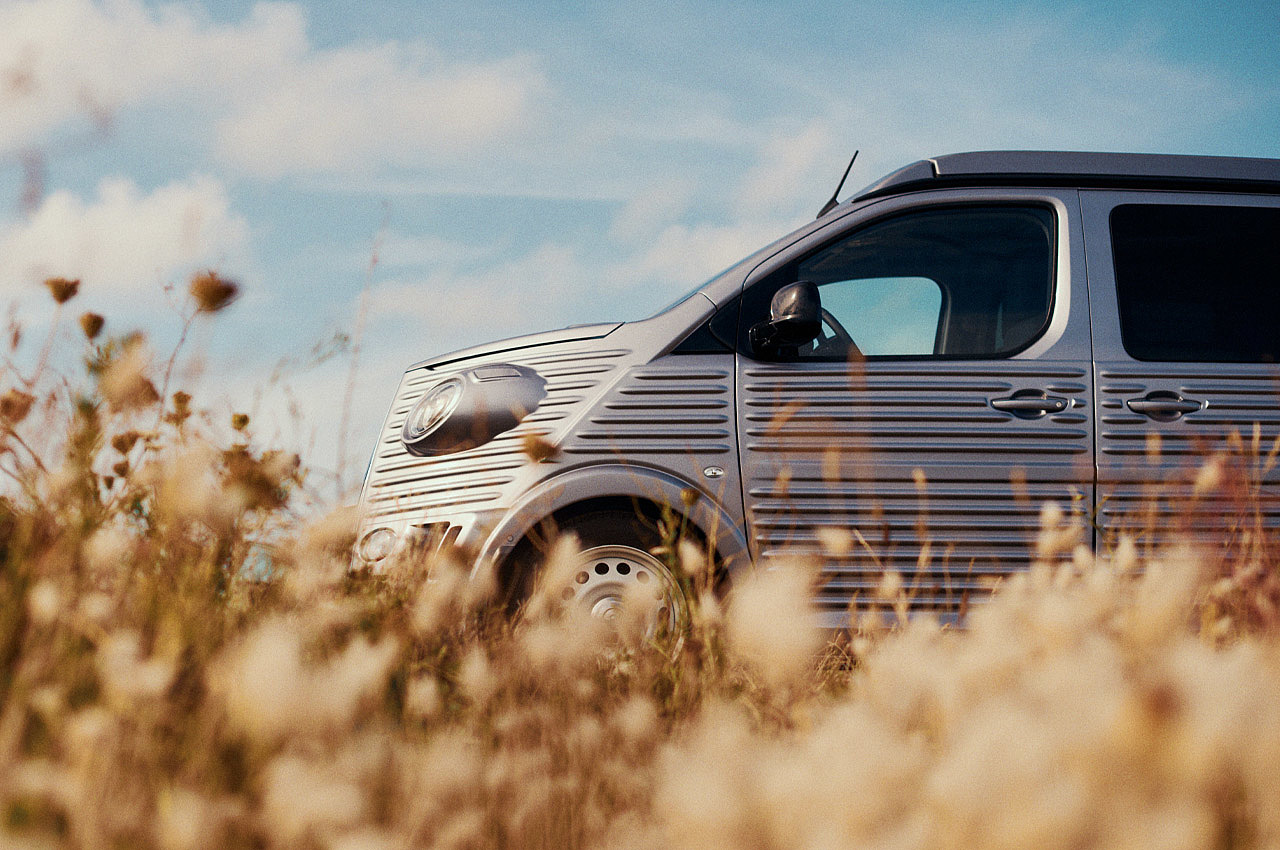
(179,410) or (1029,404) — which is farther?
(1029,404)

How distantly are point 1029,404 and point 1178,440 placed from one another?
552 mm

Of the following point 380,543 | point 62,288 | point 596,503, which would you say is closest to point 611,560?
point 596,503

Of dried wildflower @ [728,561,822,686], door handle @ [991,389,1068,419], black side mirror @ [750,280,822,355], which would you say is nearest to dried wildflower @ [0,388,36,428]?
dried wildflower @ [728,561,822,686]

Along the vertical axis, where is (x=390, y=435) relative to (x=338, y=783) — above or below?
above

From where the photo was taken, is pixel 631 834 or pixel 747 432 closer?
pixel 631 834

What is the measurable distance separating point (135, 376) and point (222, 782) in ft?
4.23

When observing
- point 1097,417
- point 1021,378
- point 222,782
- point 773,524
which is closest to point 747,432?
point 773,524

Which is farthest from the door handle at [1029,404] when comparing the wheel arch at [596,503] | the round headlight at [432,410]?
the round headlight at [432,410]

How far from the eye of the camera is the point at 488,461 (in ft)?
10.7

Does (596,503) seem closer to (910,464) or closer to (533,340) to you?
(533,340)

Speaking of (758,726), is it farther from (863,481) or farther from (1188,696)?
(863,481)

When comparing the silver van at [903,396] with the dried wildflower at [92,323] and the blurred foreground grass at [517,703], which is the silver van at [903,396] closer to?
the blurred foreground grass at [517,703]

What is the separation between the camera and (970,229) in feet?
11.9

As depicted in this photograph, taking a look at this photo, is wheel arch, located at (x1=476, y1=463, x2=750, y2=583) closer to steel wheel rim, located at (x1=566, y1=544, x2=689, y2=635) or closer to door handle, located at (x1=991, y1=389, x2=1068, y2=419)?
steel wheel rim, located at (x1=566, y1=544, x2=689, y2=635)
